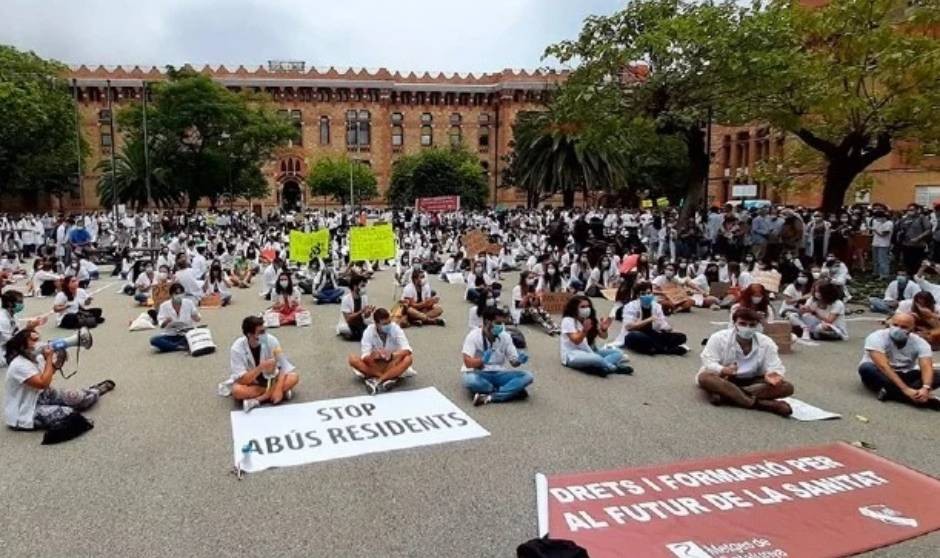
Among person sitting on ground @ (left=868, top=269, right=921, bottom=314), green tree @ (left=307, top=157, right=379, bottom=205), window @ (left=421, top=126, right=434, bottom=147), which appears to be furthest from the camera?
window @ (left=421, top=126, right=434, bottom=147)

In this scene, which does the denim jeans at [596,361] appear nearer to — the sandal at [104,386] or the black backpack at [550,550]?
the black backpack at [550,550]

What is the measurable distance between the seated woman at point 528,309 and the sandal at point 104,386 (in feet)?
21.2

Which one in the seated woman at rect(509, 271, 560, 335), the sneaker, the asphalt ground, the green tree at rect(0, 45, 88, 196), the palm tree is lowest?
the asphalt ground

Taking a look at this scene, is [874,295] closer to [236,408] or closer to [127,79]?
[236,408]

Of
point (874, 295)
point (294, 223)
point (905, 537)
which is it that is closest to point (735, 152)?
point (294, 223)

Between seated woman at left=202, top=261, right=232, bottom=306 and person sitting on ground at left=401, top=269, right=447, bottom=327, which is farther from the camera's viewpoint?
seated woman at left=202, top=261, right=232, bottom=306

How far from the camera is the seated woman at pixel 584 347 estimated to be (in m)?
8.85

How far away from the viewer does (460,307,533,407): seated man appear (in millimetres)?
7754

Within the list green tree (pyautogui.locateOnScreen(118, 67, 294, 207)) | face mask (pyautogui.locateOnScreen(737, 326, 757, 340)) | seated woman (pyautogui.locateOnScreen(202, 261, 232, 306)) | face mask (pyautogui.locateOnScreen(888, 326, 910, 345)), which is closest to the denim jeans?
face mask (pyautogui.locateOnScreen(737, 326, 757, 340))

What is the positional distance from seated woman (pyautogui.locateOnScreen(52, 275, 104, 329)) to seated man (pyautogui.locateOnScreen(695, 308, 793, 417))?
10.5 meters

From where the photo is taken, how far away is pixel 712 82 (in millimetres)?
18484

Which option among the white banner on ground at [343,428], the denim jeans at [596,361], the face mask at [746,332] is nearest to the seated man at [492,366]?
the white banner on ground at [343,428]

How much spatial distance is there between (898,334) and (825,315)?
3.50 m

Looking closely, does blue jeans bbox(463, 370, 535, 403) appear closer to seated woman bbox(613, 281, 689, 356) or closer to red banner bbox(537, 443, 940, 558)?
red banner bbox(537, 443, 940, 558)
